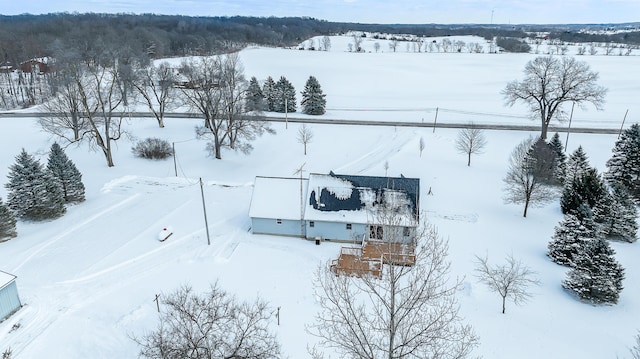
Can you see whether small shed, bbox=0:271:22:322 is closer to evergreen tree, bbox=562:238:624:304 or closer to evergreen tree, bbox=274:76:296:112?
evergreen tree, bbox=562:238:624:304

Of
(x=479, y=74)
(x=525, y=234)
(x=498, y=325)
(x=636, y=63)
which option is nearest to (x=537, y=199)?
(x=525, y=234)

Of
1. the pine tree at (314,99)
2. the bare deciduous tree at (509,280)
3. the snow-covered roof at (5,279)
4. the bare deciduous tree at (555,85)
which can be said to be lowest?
the bare deciduous tree at (509,280)

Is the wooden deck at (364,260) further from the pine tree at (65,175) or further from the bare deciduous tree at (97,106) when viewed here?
the bare deciduous tree at (97,106)

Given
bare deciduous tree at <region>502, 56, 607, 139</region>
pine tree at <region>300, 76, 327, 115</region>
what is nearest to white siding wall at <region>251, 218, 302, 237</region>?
bare deciduous tree at <region>502, 56, 607, 139</region>

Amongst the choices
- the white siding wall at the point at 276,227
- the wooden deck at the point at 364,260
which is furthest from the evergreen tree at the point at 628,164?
the white siding wall at the point at 276,227

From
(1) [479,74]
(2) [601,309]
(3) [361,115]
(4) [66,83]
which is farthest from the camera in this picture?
(1) [479,74]

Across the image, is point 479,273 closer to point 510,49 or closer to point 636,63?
point 636,63

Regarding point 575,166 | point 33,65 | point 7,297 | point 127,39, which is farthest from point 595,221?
point 127,39
